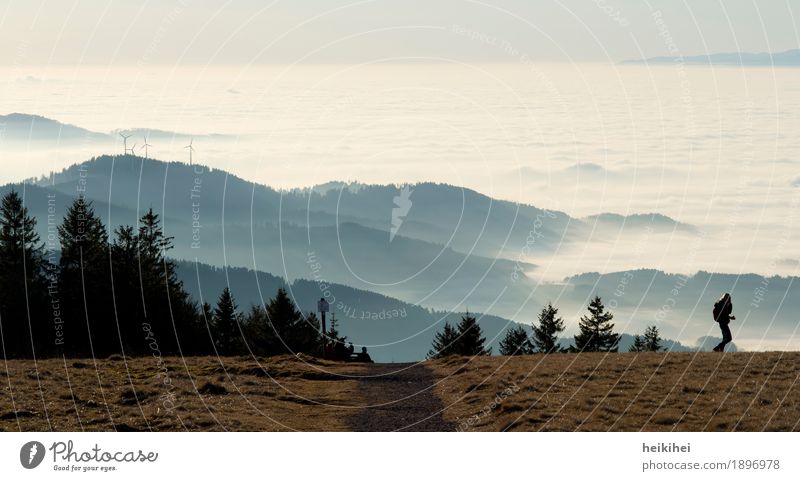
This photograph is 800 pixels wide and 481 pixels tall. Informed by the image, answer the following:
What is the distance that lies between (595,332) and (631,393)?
308 ft

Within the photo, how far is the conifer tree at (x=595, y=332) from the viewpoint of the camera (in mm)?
126750

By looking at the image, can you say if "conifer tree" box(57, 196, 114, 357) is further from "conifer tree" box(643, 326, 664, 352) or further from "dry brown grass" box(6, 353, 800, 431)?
"conifer tree" box(643, 326, 664, 352)

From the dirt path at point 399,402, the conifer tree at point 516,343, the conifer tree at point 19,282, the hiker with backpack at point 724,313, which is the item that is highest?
the conifer tree at point 19,282

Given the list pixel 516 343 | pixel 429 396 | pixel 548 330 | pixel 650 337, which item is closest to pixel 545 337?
pixel 548 330

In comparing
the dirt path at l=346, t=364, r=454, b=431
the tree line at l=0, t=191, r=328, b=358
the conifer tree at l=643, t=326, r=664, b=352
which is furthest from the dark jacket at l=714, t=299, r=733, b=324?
the conifer tree at l=643, t=326, r=664, b=352

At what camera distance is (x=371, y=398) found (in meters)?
42.1

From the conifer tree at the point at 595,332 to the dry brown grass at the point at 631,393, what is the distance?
76.6 meters

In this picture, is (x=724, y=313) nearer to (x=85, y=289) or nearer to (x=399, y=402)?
(x=399, y=402)

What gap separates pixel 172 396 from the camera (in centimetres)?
3934

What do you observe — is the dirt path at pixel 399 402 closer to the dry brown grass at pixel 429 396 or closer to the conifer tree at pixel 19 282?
the dry brown grass at pixel 429 396

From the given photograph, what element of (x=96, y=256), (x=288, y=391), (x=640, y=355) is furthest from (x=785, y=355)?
(x=96, y=256)

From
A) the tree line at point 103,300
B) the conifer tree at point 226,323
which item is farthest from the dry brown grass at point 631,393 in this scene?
the conifer tree at point 226,323
